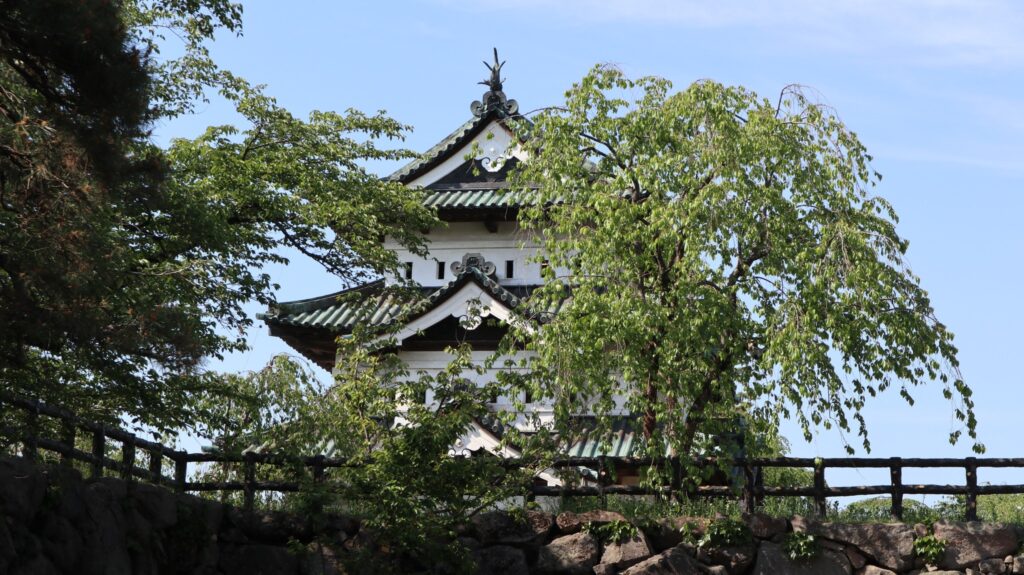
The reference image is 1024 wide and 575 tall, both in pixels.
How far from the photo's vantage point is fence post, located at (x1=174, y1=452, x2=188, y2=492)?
58.6ft

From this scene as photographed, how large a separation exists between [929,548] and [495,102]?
41.4 ft

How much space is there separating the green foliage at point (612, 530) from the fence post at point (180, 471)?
555cm

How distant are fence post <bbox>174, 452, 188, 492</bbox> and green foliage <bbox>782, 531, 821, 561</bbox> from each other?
8.18 metres

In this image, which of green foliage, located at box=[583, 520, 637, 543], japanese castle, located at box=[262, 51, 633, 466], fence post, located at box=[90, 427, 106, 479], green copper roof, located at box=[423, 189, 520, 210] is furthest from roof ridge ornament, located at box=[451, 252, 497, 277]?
fence post, located at box=[90, 427, 106, 479]

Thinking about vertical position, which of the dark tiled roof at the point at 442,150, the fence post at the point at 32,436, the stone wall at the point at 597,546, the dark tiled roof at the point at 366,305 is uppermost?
the dark tiled roof at the point at 442,150

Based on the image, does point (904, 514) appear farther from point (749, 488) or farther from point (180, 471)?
point (180, 471)

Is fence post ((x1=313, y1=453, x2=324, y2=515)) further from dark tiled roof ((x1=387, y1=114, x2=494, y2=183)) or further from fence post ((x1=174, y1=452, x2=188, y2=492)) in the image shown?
dark tiled roof ((x1=387, y1=114, x2=494, y2=183))

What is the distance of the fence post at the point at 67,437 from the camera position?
1458cm

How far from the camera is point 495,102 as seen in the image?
84.4 ft

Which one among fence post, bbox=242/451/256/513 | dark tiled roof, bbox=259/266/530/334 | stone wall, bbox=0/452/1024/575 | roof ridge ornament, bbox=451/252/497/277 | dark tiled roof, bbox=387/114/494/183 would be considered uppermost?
dark tiled roof, bbox=387/114/494/183

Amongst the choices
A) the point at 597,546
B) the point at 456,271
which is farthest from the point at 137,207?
the point at 456,271

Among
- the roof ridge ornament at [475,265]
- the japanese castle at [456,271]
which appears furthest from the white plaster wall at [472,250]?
the roof ridge ornament at [475,265]

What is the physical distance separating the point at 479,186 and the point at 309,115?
378cm

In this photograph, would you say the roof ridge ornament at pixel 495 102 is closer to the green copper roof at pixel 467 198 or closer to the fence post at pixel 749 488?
the green copper roof at pixel 467 198
